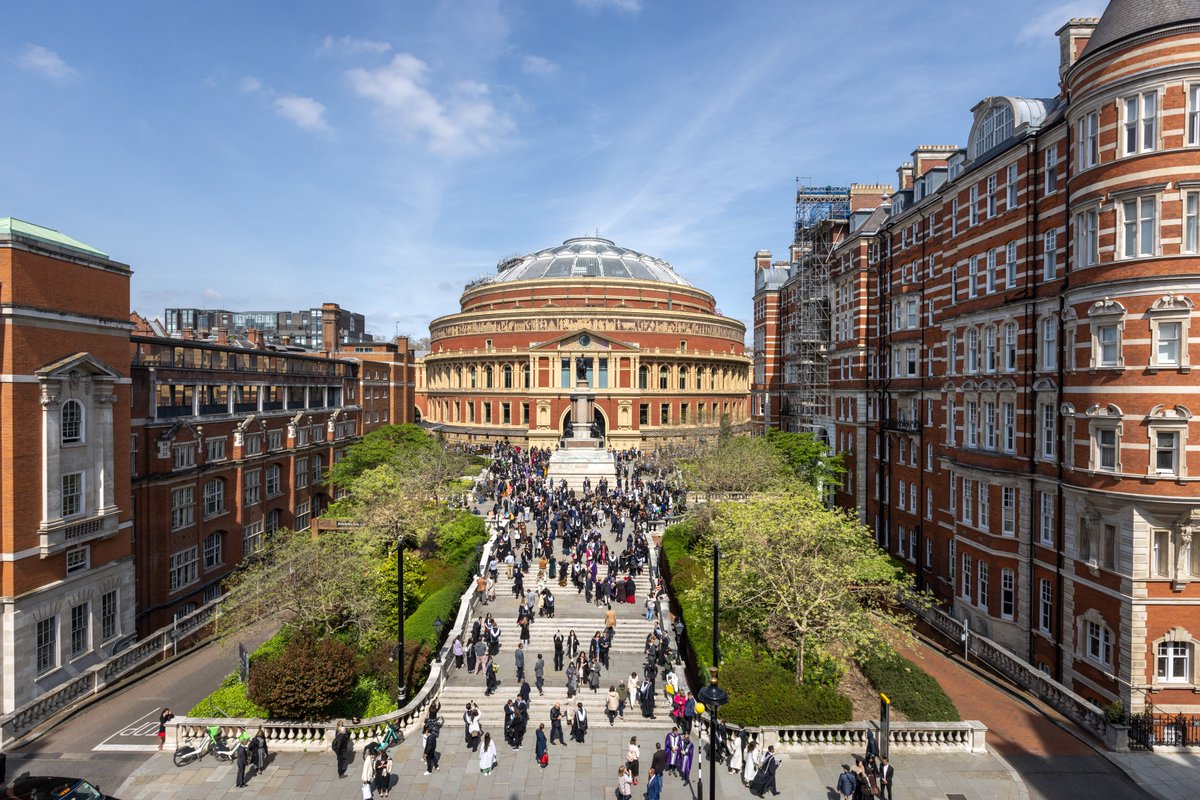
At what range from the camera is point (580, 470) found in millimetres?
53250

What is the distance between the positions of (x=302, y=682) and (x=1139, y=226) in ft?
94.0

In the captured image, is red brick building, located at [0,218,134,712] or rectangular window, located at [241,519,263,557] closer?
red brick building, located at [0,218,134,712]

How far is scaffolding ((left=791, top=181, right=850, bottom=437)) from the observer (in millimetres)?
50331

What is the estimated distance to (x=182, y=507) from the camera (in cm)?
3591

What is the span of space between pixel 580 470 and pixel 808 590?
32833 millimetres

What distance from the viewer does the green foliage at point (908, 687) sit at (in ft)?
64.7

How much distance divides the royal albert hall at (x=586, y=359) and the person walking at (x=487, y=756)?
5086cm

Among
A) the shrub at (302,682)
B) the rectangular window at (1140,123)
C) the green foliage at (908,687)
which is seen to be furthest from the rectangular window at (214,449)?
the rectangular window at (1140,123)

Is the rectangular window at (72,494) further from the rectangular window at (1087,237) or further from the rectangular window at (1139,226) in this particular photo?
the rectangular window at (1139,226)

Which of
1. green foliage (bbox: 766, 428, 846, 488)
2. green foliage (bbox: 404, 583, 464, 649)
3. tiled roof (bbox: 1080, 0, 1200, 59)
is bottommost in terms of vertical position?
green foliage (bbox: 404, 583, 464, 649)

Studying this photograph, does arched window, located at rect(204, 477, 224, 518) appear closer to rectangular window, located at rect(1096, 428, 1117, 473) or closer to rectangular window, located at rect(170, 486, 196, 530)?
rectangular window, located at rect(170, 486, 196, 530)

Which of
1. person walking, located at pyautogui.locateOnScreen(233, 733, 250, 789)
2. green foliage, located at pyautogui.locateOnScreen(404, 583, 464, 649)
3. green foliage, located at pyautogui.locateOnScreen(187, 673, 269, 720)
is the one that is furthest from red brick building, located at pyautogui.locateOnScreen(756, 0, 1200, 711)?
green foliage, located at pyautogui.locateOnScreen(187, 673, 269, 720)

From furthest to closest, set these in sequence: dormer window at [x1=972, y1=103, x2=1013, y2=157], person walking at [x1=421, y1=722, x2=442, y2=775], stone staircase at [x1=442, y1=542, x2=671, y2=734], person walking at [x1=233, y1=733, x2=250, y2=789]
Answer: dormer window at [x1=972, y1=103, x2=1013, y2=157] < stone staircase at [x1=442, y1=542, x2=671, y2=734] < person walking at [x1=421, y1=722, x2=442, y2=775] < person walking at [x1=233, y1=733, x2=250, y2=789]

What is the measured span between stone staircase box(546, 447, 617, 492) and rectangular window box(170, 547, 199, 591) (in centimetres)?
2392
